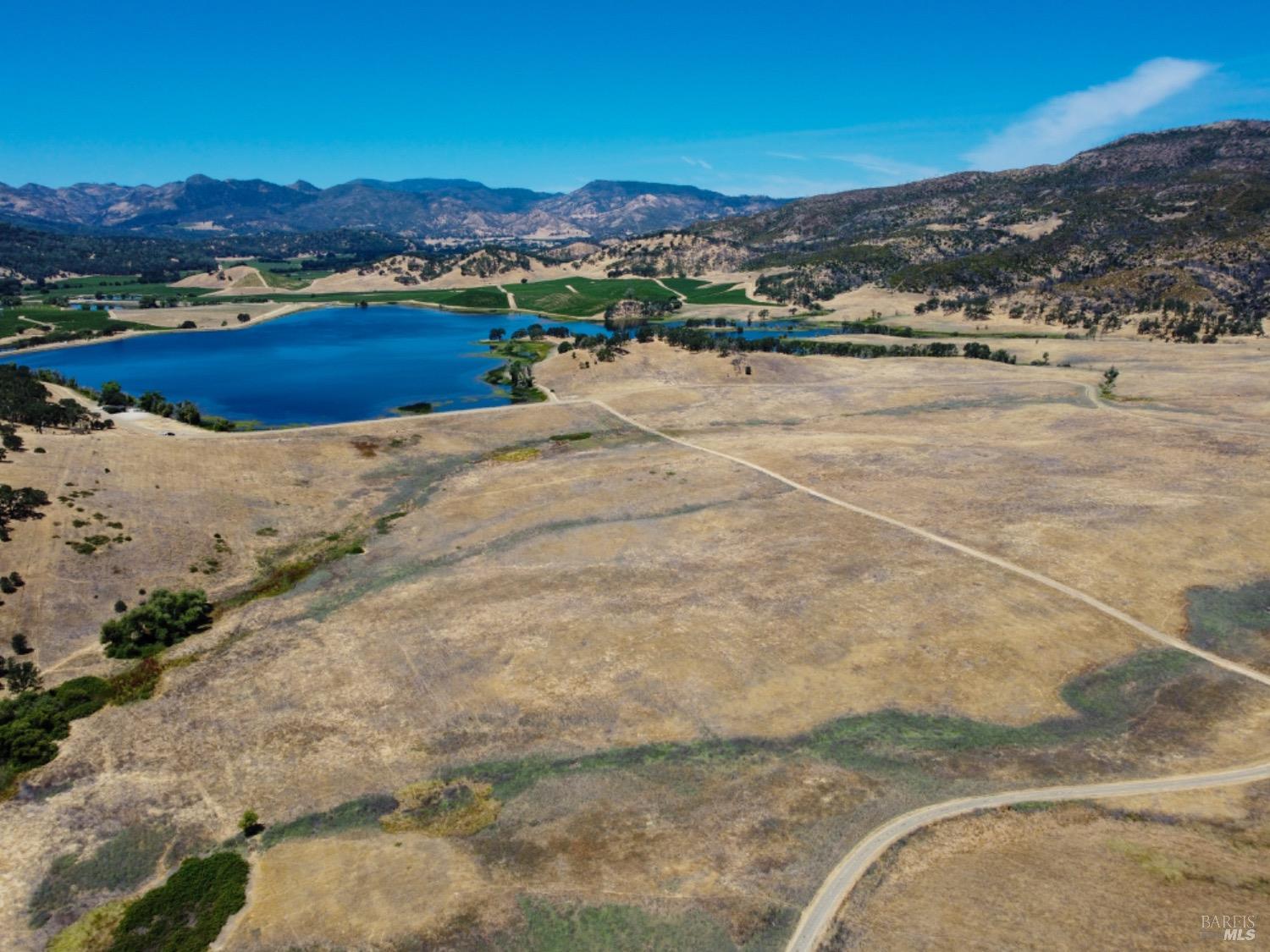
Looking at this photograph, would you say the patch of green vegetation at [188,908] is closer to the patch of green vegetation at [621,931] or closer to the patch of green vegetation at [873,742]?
the patch of green vegetation at [873,742]

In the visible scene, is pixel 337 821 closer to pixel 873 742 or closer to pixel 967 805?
pixel 873 742

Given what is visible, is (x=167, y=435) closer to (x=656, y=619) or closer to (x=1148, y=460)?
(x=656, y=619)

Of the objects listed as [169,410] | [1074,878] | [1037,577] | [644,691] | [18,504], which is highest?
[169,410]

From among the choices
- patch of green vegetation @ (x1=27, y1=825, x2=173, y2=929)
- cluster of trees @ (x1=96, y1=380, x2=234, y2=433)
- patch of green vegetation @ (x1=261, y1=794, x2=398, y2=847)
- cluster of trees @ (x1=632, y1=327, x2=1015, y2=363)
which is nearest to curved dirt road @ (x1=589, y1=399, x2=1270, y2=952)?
patch of green vegetation @ (x1=261, y1=794, x2=398, y2=847)

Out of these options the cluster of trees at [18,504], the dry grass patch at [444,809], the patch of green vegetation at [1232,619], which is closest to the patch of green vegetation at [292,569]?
the cluster of trees at [18,504]

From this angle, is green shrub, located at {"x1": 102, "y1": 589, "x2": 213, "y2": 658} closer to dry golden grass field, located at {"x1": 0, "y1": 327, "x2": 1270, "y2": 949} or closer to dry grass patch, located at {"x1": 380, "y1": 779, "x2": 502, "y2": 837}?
dry golden grass field, located at {"x1": 0, "y1": 327, "x2": 1270, "y2": 949}

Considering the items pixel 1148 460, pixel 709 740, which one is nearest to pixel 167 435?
pixel 709 740

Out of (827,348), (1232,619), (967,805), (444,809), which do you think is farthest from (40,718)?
(827,348)
